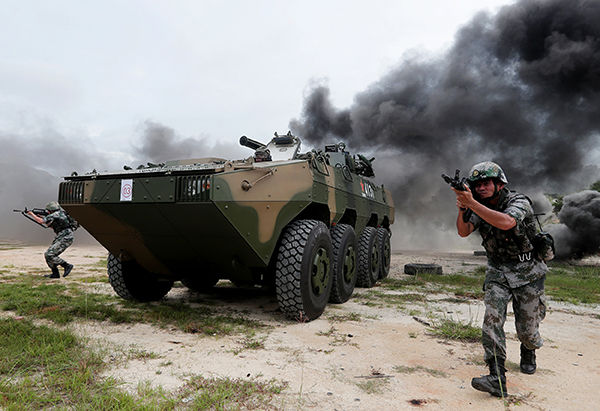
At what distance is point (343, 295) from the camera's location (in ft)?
17.4

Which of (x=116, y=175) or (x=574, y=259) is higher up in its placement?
(x=116, y=175)

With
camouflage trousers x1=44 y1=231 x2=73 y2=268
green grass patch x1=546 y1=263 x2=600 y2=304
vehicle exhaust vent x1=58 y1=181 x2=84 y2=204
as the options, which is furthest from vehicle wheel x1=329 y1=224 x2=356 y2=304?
camouflage trousers x1=44 y1=231 x2=73 y2=268

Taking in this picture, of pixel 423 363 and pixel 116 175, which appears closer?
pixel 423 363

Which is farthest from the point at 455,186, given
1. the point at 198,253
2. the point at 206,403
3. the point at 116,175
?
the point at 116,175

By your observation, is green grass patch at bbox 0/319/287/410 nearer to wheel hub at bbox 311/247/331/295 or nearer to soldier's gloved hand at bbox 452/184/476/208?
soldier's gloved hand at bbox 452/184/476/208

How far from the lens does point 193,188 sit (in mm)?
3355

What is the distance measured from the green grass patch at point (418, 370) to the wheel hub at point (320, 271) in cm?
157

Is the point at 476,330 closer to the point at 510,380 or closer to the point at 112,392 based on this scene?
the point at 510,380

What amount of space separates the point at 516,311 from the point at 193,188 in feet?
8.32

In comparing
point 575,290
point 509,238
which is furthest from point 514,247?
point 575,290

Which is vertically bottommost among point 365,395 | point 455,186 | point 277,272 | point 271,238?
point 365,395

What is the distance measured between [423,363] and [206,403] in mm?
1594

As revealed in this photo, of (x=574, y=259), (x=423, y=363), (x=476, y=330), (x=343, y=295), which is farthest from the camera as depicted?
(x=574, y=259)

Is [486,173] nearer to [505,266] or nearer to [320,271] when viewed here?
[505,266]
